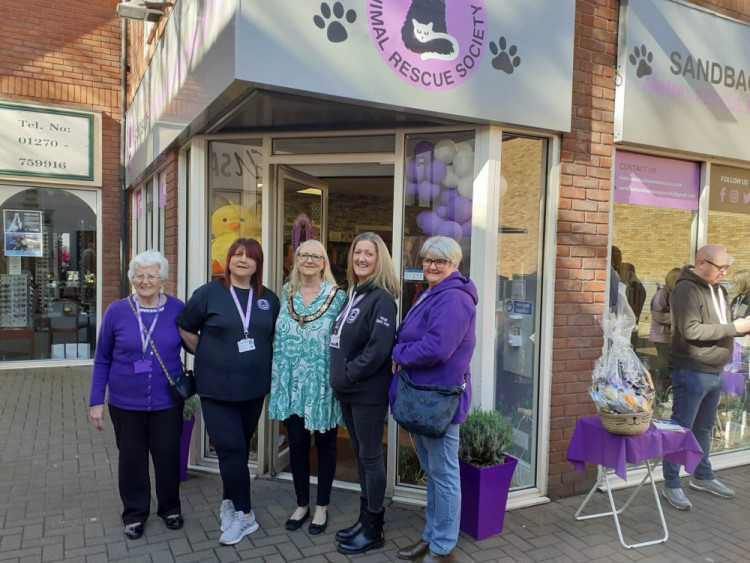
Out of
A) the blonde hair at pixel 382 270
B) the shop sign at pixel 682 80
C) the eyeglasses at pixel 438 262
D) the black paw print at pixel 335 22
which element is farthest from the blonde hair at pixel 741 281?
the black paw print at pixel 335 22

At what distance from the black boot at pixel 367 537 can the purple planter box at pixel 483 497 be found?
0.56 metres

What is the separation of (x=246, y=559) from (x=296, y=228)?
263cm

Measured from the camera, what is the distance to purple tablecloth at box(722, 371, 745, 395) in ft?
17.5

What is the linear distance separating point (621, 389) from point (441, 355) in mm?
1324

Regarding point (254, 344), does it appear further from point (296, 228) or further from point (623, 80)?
point (623, 80)

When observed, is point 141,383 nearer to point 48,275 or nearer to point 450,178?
point 450,178

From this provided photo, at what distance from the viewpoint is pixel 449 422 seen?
3.05m

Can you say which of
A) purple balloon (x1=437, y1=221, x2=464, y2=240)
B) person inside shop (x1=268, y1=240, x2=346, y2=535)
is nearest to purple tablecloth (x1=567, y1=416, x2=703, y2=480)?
purple balloon (x1=437, y1=221, x2=464, y2=240)

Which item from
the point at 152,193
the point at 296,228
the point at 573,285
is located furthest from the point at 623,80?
the point at 152,193

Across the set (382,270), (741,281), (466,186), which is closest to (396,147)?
(466,186)

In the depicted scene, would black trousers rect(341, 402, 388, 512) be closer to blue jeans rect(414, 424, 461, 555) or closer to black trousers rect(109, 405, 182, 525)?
blue jeans rect(414, 424, 461, 555)

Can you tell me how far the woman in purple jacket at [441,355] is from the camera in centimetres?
296

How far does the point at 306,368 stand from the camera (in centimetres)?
344

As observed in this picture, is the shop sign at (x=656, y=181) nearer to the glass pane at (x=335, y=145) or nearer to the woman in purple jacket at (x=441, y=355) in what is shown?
the glass pane at (x=335, y=145)
